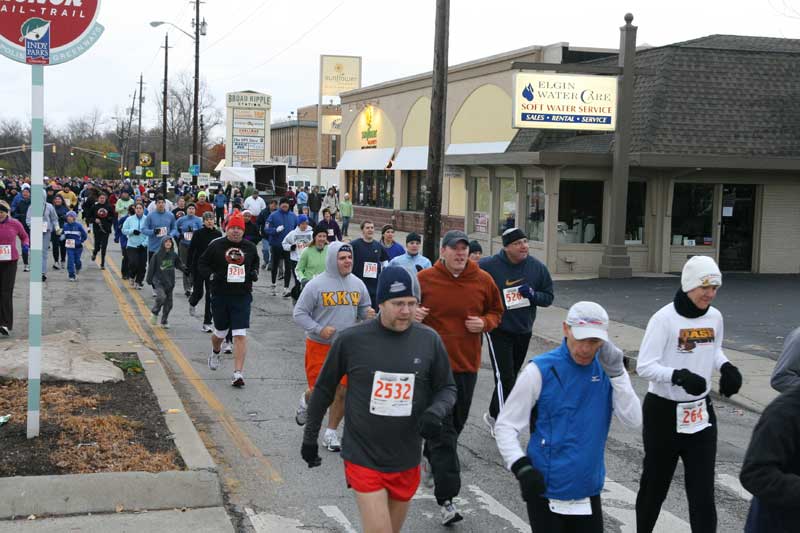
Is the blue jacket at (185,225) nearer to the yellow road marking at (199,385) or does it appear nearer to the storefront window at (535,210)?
the yellow road marking at (199,385)

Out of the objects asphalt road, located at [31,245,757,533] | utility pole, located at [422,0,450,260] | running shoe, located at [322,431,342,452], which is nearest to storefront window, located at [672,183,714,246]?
utility pole, located at [422,0,450,260]

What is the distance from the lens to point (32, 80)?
24.3 feet

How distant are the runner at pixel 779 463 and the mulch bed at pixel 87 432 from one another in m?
4.62

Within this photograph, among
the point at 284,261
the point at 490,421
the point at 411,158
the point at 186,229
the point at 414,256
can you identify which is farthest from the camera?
the point at 411,158

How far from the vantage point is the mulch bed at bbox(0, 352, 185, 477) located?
22.9 feet

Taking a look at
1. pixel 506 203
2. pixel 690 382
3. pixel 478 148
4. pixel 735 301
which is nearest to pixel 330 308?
pixel 690 382

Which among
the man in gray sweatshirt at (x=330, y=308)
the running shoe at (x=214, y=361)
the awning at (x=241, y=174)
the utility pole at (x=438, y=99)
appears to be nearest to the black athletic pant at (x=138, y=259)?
the utility pole at (x=438, y=99)

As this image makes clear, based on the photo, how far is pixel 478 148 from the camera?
30.9 m

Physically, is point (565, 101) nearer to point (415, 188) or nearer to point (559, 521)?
point (415, 188)

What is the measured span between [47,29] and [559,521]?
553 centimetres

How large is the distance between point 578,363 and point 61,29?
5152 mm

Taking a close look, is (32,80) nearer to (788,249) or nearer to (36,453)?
(36,453)

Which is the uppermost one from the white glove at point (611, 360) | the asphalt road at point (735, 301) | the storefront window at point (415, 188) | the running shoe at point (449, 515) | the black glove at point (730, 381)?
the storefront window at point (415, 188)

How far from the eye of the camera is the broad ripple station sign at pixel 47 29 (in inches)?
289
